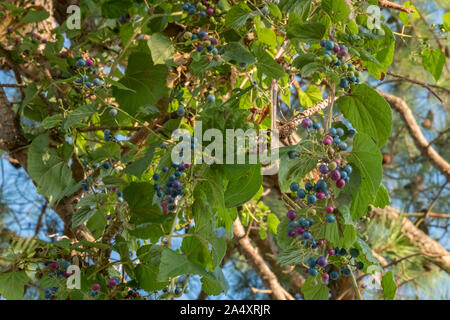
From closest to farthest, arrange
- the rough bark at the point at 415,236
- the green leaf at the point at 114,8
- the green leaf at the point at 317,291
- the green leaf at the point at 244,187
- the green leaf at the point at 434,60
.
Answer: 1. the green leaf at the point at 244,187
2. the green leaf at the point at 317,291
3. the green leaf at the point at 434,60
4. the green leaf at the point at 114,8
5. the rough bark at the point at 415,236

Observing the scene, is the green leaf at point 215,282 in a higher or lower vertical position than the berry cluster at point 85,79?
lower

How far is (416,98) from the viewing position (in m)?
2.54

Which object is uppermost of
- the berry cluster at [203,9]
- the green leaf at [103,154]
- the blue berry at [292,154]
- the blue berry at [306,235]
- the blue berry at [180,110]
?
the berry cluster at [203,9]

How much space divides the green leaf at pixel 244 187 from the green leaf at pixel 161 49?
0.22m

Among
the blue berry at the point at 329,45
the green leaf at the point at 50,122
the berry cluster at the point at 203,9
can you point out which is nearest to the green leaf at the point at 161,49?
the berry cluster at the point at 203,9

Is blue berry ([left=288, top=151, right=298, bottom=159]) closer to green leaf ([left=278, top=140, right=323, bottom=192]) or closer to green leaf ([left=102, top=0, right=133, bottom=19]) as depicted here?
green leaf ([left=278, top=140, right=323, bottom=192])

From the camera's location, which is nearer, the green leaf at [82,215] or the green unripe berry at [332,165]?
the green unripe berry at [332,165]

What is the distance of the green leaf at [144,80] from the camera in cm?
91

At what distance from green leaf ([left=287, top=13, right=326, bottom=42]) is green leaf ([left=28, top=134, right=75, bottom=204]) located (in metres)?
0.40

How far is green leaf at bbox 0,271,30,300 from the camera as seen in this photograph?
0.75 metres

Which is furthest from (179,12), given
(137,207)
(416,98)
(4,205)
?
(416,98)

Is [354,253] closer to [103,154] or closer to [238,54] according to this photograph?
[238,54]

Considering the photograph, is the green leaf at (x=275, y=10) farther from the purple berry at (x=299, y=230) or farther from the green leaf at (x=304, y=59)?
the purple berry at (x=299, y=230)
